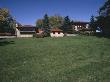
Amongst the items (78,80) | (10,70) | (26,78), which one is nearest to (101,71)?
(78,80)

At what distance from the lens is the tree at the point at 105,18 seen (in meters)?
62.8

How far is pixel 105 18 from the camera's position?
64688 mm

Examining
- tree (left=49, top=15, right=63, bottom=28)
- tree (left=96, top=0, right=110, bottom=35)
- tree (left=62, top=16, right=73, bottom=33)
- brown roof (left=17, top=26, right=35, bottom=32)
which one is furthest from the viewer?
tree (left=49, top=15, right=63, bottom=28)

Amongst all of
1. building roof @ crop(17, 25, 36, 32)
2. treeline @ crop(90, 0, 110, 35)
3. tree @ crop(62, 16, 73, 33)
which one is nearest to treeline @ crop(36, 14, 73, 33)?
tree @ crop(62, 16, 73, 33)

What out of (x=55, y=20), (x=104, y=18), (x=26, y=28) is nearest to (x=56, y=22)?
(x=55, y=20)

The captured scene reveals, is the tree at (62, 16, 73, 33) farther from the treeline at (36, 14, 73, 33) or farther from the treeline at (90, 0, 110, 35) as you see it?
the treeline at (90, 0, 110, 35)

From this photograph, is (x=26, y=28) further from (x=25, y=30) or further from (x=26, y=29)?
(x=25, y=30)

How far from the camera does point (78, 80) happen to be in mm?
13953

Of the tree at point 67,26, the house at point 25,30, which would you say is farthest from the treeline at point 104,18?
the house at point 25,30

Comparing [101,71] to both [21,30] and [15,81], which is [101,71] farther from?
[21,30]

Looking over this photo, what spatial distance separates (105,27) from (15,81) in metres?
57.6

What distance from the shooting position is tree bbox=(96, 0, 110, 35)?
6279 cm

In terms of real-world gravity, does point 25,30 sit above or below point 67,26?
below

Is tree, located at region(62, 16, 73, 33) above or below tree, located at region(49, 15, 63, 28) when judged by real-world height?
below
